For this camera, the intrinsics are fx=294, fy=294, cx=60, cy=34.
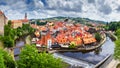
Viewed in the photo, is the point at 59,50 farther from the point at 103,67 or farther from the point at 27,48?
the point at 27,48

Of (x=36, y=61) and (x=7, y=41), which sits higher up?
(x=7, y=41)

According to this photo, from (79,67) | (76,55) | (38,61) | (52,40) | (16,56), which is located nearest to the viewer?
(38,61)

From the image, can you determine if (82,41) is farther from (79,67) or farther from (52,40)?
(79,67)

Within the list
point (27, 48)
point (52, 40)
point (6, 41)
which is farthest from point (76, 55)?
point (27, 48)

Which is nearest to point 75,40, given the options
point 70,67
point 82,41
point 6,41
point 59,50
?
point 82,41

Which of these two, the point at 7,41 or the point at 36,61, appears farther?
the point at 7,41

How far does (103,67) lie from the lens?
137ft

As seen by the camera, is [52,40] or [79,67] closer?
[79,67]

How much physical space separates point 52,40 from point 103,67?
24.7 m

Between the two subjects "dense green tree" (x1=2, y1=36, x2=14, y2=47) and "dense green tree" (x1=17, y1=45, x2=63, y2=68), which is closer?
"dense green tree" (x1=17, y1=45, x2=63, y2=68)

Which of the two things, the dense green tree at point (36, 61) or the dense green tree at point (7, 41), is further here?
the dense green tree at point (7, 41)

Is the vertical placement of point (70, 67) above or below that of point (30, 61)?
below

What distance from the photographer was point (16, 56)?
4775 centimetres

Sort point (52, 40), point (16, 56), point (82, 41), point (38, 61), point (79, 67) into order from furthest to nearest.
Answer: point (82, 41) → point (52, 40) → point (16, 56) → point (79, 67) → point (38, 61)
